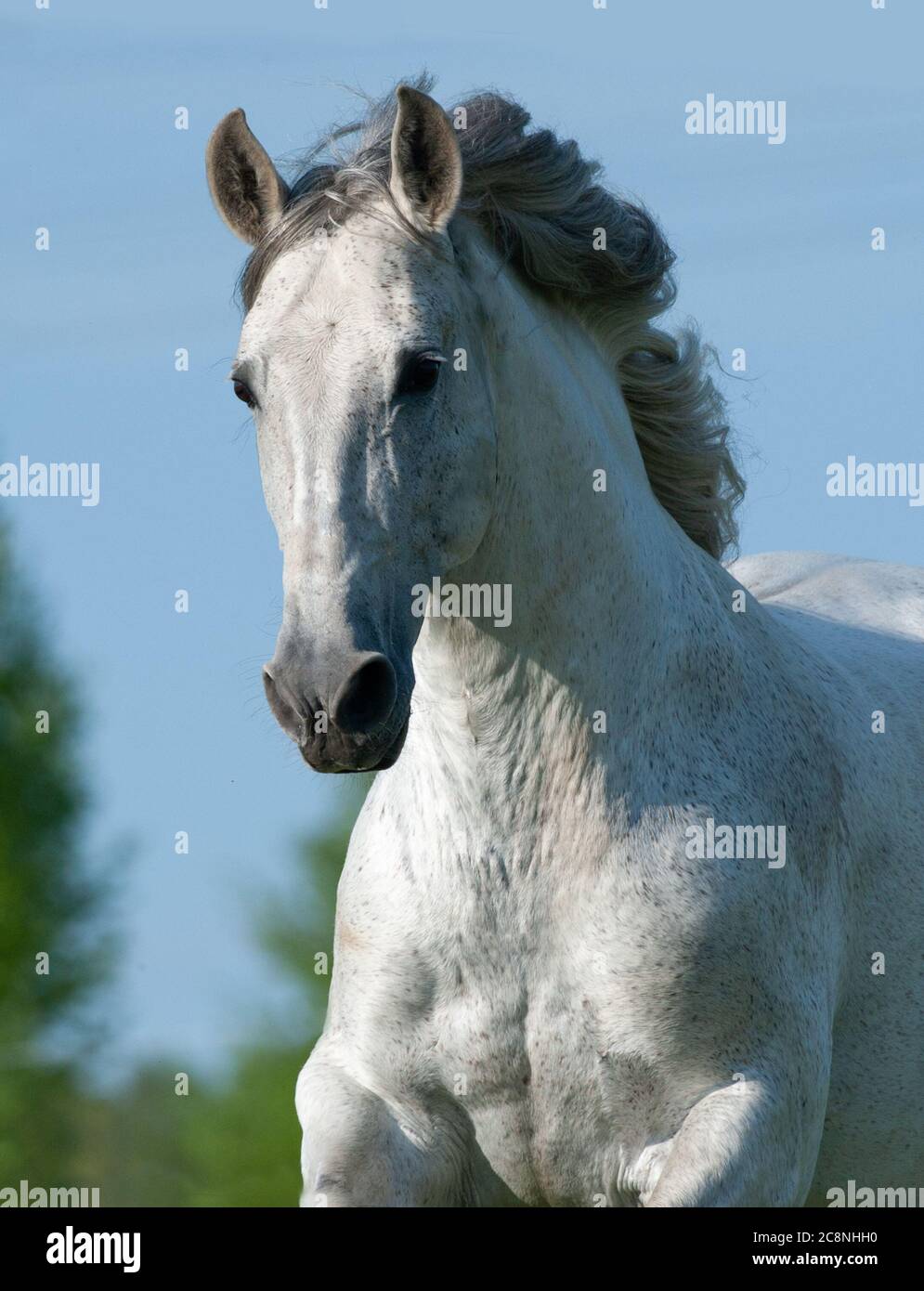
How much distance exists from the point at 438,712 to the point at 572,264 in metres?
1.22

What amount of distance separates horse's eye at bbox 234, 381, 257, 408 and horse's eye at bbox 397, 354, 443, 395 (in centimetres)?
38

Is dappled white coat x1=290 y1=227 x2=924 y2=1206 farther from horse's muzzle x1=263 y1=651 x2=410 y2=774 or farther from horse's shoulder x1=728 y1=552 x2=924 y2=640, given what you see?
horse's shoulder x1=728 y1=552 x2=924 y2=640

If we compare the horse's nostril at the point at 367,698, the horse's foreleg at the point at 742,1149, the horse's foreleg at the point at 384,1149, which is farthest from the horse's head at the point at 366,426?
the horse's foreleg at the point at 742,1149

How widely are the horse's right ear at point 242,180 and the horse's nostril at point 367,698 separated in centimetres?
132

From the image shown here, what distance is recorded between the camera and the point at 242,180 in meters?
4.49

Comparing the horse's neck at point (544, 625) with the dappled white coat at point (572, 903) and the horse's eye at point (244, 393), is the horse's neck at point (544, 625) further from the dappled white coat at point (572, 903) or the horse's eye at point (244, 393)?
the horse's eye at point (244, 393)

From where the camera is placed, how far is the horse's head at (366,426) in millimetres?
3652

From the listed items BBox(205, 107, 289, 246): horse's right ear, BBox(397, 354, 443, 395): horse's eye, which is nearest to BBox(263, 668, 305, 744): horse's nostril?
BBox(397, 354, 443, 395): horse's eye

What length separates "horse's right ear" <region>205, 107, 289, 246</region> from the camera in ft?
14.5

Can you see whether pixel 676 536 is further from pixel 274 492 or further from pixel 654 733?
pixel 274 492

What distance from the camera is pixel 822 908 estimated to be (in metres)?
4.69

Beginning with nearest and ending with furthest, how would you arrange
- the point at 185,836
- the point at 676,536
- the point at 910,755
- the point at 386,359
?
the point at 386,359 → the point at 676,536 → the point at 910,755 → the point at 185,836
